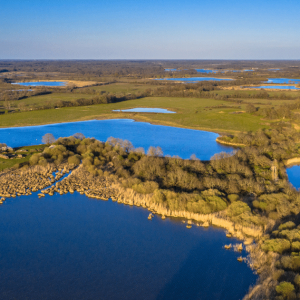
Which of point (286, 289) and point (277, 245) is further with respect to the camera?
point (277, 245)

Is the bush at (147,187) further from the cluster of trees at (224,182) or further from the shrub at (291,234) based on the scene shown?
the shrub at (291,234)

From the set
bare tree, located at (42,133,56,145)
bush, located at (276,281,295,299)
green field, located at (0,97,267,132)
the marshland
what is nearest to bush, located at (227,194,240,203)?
the marshland

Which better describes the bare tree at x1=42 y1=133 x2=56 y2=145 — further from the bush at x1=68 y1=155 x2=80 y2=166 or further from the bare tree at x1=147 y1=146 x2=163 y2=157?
the bare tree at x1=147 y1=146 x2=163 y2=157

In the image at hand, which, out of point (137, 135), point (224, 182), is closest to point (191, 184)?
point (224, 182)

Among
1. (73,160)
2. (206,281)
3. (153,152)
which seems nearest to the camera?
(206,281)

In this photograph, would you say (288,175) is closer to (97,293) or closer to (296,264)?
(296,264)

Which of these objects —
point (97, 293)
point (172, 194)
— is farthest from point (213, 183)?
point (97, 293)

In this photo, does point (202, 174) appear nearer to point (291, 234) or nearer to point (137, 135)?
point (291, 234)
